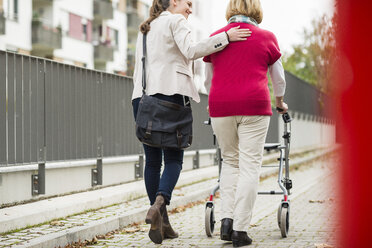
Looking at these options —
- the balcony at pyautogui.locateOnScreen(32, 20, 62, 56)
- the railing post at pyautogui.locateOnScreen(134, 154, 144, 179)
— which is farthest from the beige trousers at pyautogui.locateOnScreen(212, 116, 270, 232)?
the balcony at pyautogui.locateOnScreen(32, 20, 62, 56)

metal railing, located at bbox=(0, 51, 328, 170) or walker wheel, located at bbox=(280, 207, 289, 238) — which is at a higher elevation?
metal railing, located at bbox=(0, 51, 328, 170)

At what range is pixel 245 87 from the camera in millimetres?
4965

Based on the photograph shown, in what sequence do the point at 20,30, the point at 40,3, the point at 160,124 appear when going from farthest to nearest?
the point at 40,3
the point at 20,30
the point at 160,124

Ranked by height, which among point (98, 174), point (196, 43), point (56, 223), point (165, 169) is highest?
point (196, 43)

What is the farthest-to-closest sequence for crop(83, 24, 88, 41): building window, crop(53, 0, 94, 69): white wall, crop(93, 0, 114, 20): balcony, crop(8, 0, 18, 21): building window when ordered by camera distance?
crop(93, 0, 114, 20): balcony, crop(83, 24, 88, 41): building window, crop(53, 0, 94, 69): white wall, crop(8, 0, 18, 21): building window

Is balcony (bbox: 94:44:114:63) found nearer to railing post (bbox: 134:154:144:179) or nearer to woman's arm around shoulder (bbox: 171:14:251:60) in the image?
railing post (bbox: 134:154:144:179)

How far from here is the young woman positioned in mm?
4984

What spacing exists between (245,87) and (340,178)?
11.3 ft

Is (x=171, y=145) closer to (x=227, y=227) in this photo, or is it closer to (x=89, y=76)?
(x=227, y=227)

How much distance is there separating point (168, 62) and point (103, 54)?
43.1 meters

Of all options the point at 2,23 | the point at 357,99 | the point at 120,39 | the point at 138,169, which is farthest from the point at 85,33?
the point at 357,99

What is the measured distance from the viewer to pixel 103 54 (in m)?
47.6

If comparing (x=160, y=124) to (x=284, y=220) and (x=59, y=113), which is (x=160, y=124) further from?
(x=59, y=113)

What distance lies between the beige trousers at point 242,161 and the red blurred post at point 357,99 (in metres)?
3.47
